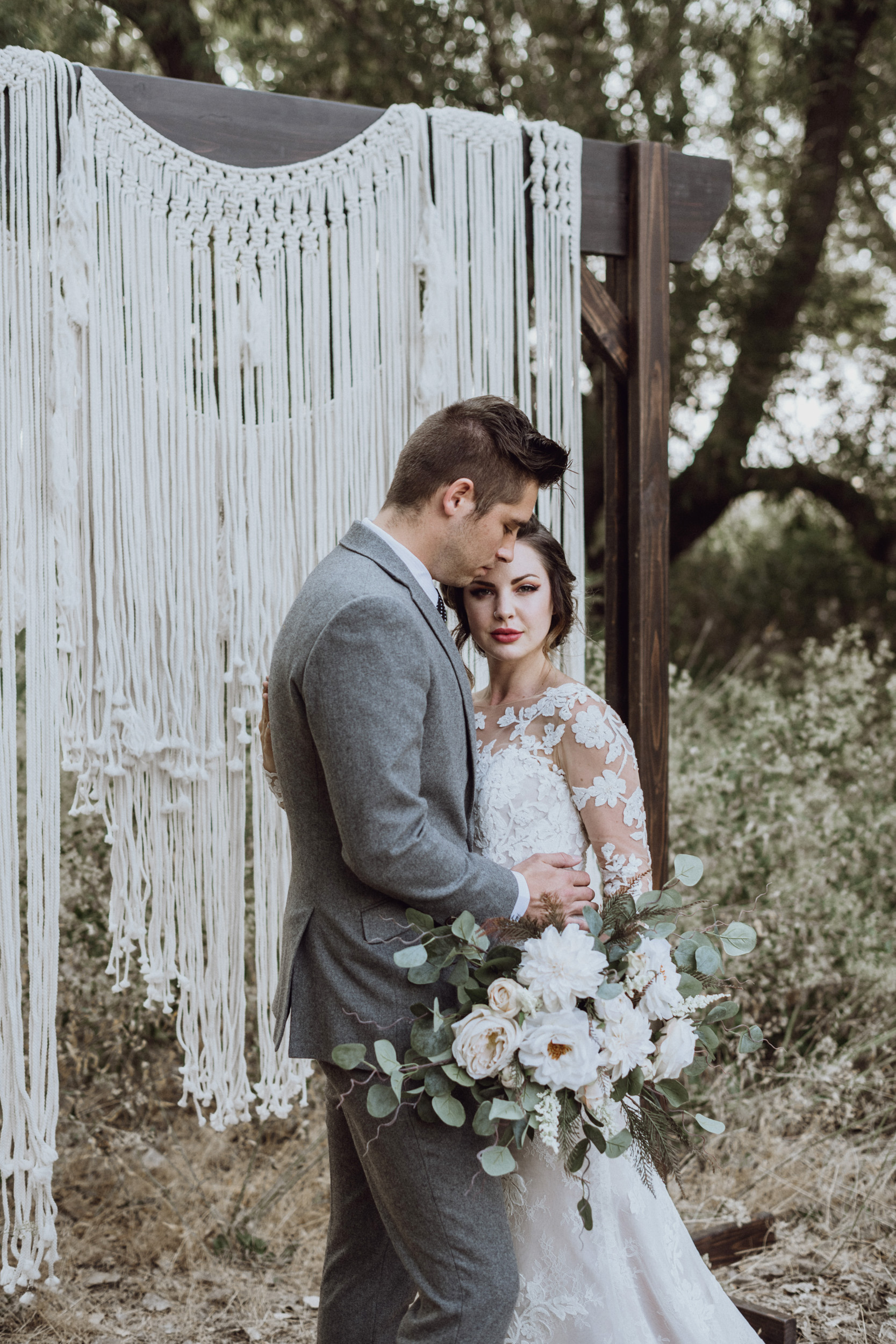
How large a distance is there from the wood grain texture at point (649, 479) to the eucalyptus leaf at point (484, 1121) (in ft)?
3.53

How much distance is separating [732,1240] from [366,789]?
1.87 meters

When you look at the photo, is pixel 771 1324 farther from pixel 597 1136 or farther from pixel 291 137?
pixel 291 137

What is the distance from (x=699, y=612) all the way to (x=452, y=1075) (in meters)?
6.81

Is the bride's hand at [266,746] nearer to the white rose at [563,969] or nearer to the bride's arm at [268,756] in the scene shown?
the bride's arm at [268,756]

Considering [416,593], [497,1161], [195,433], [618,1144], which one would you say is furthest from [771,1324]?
[195,433]

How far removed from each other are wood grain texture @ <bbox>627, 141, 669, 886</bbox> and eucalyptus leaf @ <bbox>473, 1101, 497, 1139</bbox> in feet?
3.53

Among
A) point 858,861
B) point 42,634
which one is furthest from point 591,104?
point 42,634

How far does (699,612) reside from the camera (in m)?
8.02

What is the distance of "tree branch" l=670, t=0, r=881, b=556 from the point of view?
5180 millimetres

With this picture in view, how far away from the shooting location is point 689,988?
1.67m

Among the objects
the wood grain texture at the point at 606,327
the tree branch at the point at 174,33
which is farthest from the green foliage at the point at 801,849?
the tree branch at the point at 174,33

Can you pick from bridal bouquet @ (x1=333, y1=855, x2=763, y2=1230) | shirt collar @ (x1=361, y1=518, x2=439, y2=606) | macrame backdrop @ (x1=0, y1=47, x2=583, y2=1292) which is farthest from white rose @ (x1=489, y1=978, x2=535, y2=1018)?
macrame backdrop @ (x1=0, y1=47, x2=583, y2=1292)

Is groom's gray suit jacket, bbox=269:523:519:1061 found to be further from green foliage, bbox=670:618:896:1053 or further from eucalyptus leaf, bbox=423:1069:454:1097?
green foliage, bbox=670:618:896:1053

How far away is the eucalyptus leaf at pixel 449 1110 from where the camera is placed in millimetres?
1516
